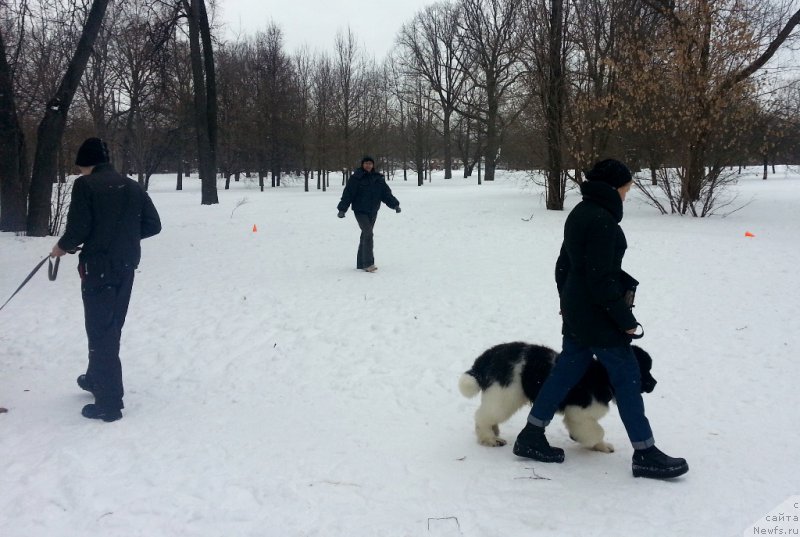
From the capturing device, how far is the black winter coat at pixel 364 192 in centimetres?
984

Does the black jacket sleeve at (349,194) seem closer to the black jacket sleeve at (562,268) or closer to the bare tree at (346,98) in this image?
the black jacket sleeve at (562,268)

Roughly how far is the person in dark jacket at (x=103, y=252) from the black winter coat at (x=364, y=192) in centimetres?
535

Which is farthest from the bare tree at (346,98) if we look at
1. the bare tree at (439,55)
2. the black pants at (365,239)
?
the black pants at (365,239)

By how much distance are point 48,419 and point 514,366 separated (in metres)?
3.74

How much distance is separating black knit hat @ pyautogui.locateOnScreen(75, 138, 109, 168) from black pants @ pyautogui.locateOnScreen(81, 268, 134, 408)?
0.89 m

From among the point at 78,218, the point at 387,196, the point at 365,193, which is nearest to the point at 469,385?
the point at 78,218

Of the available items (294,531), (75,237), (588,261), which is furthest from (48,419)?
(588,261)

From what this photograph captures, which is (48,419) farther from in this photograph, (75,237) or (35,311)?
(35,311)

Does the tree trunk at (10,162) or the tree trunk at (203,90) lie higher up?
the tree trunk at (203,90)

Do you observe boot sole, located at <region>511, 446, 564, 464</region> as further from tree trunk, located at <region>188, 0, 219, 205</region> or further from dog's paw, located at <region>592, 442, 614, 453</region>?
tree trunk, located at <region>188, 0, 219, 205</region>

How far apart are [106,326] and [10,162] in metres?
10.6

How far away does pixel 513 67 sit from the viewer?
40844 millimetres

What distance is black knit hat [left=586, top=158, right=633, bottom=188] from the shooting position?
11.9 ft

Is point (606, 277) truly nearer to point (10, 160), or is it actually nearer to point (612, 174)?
point (612, 174)
